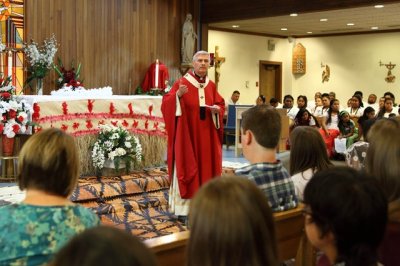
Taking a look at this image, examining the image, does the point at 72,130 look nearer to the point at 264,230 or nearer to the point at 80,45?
the point at 80,45

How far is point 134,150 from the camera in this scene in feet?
22.0

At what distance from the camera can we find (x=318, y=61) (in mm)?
16047

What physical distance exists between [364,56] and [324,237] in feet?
47.7

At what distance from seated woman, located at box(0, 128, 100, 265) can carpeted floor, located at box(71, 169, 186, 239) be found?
2.94 metres

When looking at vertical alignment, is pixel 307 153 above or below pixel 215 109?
below

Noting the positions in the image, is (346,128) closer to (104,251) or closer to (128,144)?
(128,144)

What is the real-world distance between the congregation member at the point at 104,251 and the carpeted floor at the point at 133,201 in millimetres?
3802

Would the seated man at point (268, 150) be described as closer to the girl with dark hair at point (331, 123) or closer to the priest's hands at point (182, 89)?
the priest's hands at point (182, 89)

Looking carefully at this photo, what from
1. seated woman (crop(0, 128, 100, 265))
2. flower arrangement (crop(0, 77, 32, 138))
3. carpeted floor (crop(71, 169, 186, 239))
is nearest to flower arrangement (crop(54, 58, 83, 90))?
flower arrangement (crop(0, 77, 32, 138))

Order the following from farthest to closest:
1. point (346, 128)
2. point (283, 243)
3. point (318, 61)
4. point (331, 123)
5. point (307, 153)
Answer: point (318, 61)
point (331, 123)
point (346, 128)
point (307, 153)
point (283, 243)

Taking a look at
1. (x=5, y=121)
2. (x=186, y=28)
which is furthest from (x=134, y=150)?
(x=186, y=28)

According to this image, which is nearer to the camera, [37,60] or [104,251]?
[104,251]

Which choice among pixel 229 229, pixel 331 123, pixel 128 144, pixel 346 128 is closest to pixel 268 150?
pixel 229 229

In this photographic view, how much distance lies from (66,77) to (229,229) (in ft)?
27.4
